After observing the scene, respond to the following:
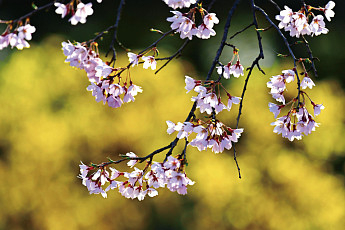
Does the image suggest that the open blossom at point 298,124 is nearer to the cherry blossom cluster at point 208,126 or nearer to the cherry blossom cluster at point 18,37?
the cherry blossom cluster at point 208,126

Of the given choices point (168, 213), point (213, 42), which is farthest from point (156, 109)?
point (213, 42)

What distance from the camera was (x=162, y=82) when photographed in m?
4.57

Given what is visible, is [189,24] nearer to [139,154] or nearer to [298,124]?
[298,124]

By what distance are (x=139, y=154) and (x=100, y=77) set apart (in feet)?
8.73

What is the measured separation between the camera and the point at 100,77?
1.76 meters

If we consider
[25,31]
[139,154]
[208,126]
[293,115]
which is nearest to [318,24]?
[293,115]

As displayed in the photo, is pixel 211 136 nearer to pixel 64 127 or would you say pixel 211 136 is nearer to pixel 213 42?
pixel 64 127

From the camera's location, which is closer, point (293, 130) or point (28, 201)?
point (293, 130)

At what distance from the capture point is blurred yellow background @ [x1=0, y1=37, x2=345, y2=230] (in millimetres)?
4156

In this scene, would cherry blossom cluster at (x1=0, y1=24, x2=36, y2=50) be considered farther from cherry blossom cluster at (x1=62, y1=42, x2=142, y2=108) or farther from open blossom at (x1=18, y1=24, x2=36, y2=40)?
cherry blossom cluster at (x1=62, y1=42, x2=142, y2=108)

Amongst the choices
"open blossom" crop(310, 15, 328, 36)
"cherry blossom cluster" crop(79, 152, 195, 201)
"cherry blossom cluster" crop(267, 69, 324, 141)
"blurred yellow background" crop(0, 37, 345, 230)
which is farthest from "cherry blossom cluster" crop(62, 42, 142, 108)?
"blurred yellow background" crop(0, 37, 345, 230)

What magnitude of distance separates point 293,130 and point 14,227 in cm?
326

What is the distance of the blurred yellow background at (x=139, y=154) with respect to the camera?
4.16 metres

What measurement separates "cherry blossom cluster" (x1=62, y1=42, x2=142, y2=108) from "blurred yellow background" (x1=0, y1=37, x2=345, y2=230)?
8.15ft
